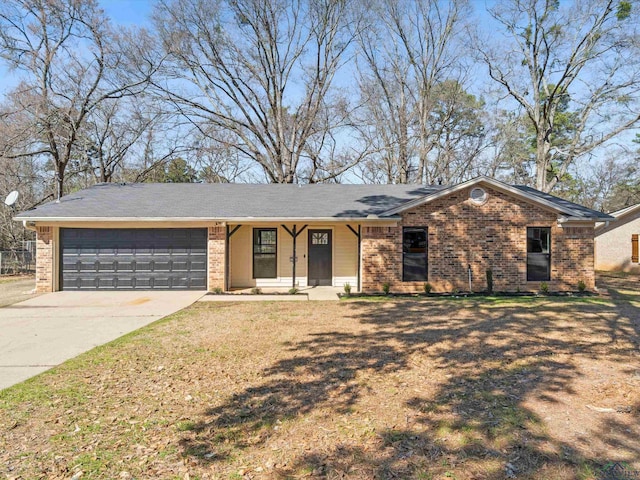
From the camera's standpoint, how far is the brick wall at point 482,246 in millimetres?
11781

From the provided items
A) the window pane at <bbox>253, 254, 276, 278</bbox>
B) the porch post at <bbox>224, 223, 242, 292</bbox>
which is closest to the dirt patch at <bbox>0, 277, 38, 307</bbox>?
the porch post at <bbox>224, 223, 242, 292</bbox>

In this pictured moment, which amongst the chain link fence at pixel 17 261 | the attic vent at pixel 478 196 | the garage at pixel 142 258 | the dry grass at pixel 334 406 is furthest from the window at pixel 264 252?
the chain link fence at pixel 17 261

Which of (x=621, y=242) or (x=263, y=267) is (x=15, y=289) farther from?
(x=621, y=242)

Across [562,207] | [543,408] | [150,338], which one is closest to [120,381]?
[150,338]

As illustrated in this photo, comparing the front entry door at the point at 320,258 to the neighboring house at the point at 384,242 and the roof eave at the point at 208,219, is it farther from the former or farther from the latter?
the roof eave at the point at 208,219

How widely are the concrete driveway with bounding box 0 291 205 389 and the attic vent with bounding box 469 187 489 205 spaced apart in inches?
346

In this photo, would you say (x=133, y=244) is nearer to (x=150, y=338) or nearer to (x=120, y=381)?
(x=150, y=338)

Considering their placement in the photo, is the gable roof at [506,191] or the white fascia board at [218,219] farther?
the gable roof at [506,191]

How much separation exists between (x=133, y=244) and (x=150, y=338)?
654 centimetres

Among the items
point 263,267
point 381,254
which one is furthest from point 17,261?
point 381,254

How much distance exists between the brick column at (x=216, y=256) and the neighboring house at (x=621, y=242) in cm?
1748

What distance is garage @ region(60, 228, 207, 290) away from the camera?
1204cm

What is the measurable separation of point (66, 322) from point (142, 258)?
441cm

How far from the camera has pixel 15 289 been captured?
12.6 metres
